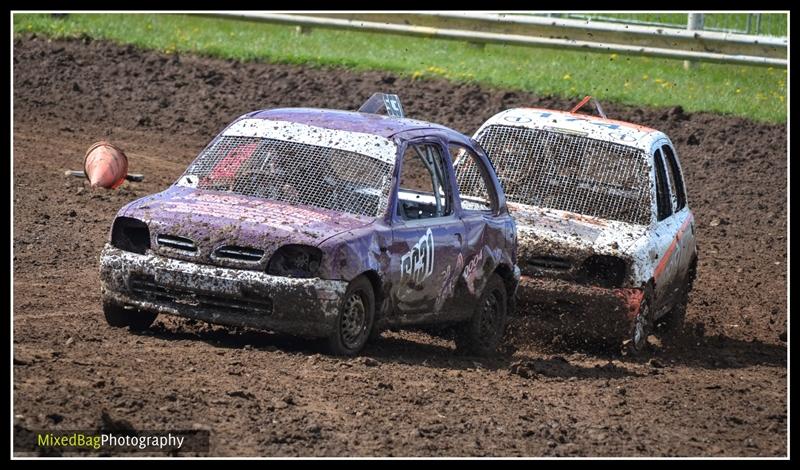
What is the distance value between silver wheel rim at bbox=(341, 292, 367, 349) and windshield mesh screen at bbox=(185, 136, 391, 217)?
0.66 m

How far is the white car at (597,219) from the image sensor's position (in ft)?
38.2

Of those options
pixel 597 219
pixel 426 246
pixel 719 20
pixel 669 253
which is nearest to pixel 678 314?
pixel 669 253

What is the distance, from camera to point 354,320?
9.71 metres

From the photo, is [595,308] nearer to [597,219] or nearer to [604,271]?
[604,271]

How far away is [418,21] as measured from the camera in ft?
72.9

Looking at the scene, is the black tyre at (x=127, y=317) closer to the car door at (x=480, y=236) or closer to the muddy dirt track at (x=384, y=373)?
the muddy dirt track at (x=384, y=373)

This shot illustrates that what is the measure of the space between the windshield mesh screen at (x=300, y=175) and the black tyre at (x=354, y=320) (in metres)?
0.59

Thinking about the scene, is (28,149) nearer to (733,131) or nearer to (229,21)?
(229,21)

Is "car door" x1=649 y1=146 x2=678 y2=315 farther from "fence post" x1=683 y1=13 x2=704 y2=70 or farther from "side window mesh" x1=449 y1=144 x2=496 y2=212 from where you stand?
"fence post" x1=683 y1=13 x2=704 y2=70

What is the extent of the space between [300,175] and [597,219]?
295 cm

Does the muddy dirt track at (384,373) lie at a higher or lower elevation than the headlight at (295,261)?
lower

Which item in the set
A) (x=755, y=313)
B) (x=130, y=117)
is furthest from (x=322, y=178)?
(x=130, y=117)

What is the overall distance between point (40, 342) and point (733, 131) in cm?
1302

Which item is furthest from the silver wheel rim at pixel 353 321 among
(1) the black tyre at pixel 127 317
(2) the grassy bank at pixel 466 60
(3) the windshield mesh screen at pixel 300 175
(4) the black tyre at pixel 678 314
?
(2) the grassy bank at pixel 466 60
